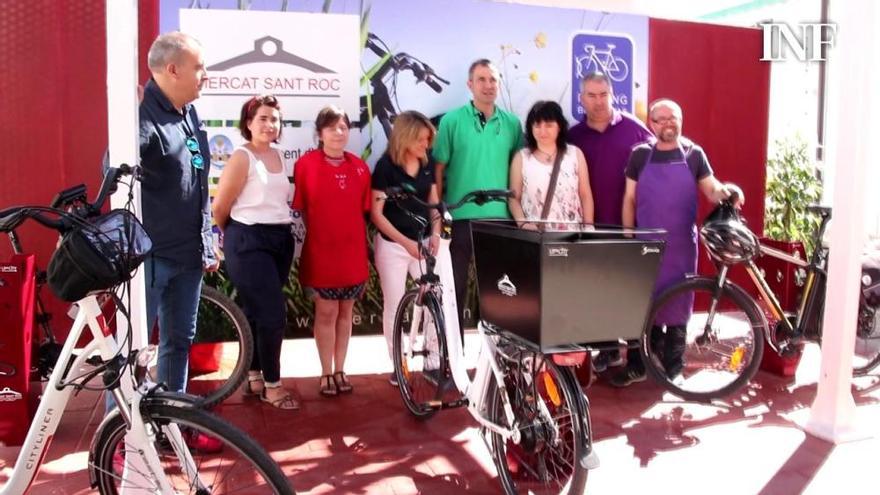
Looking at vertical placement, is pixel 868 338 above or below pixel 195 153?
below

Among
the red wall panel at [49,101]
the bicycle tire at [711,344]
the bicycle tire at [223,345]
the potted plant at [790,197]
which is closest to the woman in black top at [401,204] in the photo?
the bicycle tire at [223,345]

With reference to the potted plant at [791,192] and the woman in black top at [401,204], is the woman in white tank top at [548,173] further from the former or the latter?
the potted plant at [791,192]

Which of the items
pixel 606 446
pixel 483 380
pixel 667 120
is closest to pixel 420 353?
pixel 483 380

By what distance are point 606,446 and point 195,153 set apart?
2399mm

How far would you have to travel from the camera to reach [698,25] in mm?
5844

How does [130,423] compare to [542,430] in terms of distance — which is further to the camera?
[542,430]

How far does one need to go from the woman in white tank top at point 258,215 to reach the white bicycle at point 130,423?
1631 mm

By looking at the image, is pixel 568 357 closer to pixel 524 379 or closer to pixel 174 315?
pixel 524 379

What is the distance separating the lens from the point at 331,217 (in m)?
4.12

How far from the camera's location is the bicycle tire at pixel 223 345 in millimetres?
4090

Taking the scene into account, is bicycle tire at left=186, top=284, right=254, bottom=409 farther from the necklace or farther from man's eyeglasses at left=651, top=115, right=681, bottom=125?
man's eyeglasses at left=651, top=115, right=681, bottom=125

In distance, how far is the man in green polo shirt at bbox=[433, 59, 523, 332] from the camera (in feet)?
14.4

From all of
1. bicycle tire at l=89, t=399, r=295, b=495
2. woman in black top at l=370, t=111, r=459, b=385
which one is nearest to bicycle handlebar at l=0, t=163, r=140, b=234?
bicycle tire at l=89, t=399, r=295, b=495

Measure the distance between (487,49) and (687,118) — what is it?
1.85 metres
